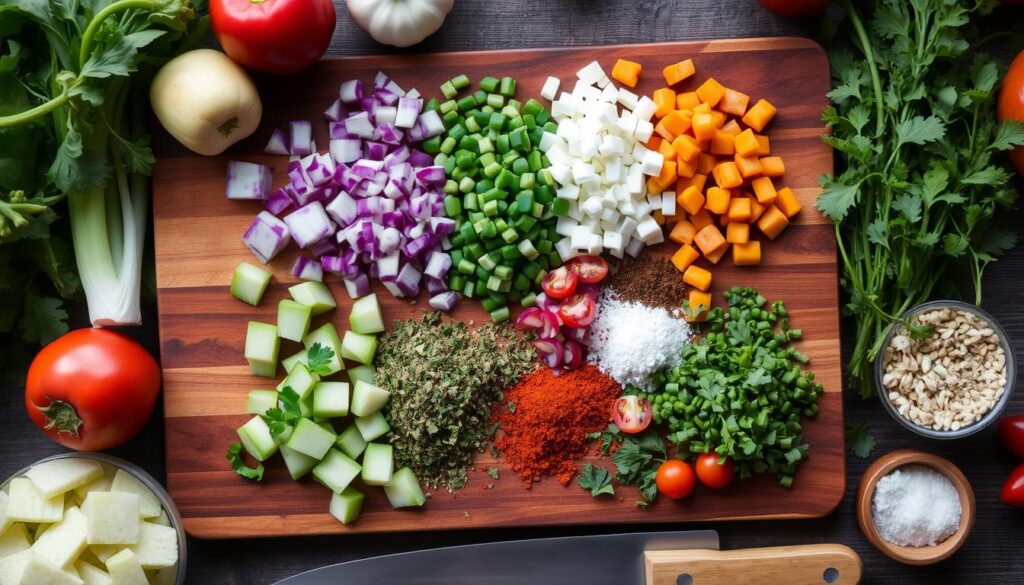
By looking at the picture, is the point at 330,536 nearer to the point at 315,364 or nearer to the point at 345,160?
the point at 315,364

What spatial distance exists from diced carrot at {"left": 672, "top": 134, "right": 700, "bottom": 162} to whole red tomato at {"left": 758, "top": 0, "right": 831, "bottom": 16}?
394 millimetres

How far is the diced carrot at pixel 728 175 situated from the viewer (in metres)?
2.09

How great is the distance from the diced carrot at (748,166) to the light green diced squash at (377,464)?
45.0 inches

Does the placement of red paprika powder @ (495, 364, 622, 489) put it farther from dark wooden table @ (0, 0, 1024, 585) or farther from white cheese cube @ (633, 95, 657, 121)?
white cheese cube @ (633, 95, 657, 121)

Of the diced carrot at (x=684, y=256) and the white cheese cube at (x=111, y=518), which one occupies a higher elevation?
the diced carrot at (x=684, y=256)

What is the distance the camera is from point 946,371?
2.04m

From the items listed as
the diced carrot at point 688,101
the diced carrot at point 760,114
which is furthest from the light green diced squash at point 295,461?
the diced carrot at point 760,114

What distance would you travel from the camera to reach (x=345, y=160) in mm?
2135

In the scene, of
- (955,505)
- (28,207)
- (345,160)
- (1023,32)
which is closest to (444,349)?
(345,160)

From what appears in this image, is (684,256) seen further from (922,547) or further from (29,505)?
(29,505)

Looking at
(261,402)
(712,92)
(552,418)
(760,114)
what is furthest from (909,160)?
(261,402)

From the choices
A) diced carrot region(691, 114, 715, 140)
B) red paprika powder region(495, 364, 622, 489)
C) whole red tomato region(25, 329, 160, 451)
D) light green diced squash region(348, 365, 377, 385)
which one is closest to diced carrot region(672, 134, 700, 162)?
diced carrot region(691, 114, 715, 140)

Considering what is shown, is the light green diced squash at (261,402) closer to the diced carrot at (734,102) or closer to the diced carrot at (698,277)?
the diced carrot at (698,277)

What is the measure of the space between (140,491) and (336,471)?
48 centimetres
